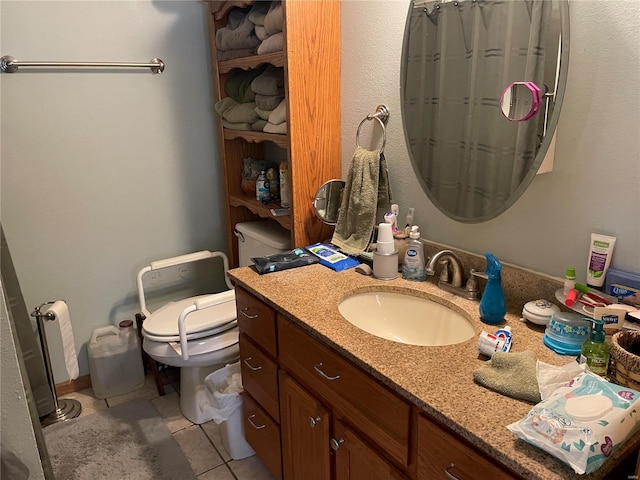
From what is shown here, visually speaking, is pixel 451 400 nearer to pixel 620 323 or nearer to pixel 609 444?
pixel 609 444

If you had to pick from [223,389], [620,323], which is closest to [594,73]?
[620,323]

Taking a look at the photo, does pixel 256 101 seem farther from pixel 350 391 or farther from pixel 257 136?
pixel 350 391

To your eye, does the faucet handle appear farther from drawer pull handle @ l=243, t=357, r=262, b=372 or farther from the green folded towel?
drawer pull handle @ l=243, t=357, r=262, b=372

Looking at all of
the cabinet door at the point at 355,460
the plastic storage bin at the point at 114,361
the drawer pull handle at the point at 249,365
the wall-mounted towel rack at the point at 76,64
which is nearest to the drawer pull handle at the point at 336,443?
the cabinet door at the point at 355,460

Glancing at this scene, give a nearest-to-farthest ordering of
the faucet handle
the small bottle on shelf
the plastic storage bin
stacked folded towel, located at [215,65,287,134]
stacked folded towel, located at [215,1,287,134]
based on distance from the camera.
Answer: the faucet handle
stacked folded towel, located at [215,1,287,134]
stacked folded towel, located at [215,65,287,134]
the small bottle on shelf
the plastic storage bin

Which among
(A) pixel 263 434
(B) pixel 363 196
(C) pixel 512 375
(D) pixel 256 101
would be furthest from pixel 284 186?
(C) pixel 512 375

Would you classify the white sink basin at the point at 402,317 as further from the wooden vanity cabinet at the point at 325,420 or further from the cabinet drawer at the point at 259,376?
the cabinet drawer at the point at 259,376

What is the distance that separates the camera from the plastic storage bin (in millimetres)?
2320

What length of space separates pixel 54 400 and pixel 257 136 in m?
1.50

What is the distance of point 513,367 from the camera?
98 cm

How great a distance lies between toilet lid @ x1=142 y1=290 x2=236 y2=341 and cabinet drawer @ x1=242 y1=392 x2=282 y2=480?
0.36 meters

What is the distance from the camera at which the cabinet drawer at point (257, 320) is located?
4.84 ft

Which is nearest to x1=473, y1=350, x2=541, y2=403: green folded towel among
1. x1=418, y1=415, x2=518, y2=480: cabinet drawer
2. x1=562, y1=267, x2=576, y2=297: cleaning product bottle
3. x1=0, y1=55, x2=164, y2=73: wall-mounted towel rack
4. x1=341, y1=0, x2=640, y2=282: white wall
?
x1=418, y1=415, x2=518, y2=480: cabinet drawer

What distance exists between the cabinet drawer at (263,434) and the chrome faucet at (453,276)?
71cm
